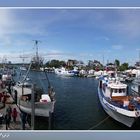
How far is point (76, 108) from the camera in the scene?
22.7 feet

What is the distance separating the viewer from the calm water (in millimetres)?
6564

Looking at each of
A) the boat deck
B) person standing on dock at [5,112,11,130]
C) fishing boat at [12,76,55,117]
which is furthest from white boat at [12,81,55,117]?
the boat deck

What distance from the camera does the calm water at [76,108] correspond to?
6.56 metres

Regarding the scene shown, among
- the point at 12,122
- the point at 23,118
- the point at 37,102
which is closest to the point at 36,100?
the point at 37,102

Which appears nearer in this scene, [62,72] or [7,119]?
[7,119]

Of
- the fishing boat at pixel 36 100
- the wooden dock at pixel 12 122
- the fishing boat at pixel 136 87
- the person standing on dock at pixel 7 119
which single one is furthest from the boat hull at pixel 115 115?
the person standing on dock at pixel 7 119

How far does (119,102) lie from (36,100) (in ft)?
4.86

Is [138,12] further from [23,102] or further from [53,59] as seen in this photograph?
[23,102]

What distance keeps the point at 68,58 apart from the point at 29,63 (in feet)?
2.15

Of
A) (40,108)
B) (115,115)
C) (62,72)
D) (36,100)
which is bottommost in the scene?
(115,115)

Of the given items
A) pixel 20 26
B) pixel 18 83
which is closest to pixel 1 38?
pixel 20 26

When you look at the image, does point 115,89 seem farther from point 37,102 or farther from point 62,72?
point 37,102

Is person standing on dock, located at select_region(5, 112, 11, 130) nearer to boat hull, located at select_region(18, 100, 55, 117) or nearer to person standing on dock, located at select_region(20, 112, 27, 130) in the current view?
person standing on dock, located at select_region(20, 112, 27, 130)

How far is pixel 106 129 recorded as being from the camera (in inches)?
244
